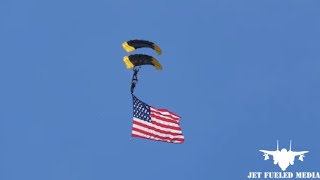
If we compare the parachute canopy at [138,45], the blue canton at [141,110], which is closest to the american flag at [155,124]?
the blue canton at [141,110]

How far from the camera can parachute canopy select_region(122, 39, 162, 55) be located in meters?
92.8

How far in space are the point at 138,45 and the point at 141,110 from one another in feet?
21.0

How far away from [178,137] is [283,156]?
33702mm

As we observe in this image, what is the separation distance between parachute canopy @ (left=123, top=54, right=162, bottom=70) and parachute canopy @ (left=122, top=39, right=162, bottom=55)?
2.69ft

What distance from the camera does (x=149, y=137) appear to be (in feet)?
306

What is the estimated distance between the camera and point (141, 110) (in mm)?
94750

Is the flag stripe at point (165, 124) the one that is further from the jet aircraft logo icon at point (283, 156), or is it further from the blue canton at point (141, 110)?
the jet aircraft logo icon at point (283, 156)

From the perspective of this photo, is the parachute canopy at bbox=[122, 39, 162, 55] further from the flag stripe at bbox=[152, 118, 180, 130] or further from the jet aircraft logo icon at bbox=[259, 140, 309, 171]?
the jet aircraft logo icon at bbox=[259, 140, 309, 171]

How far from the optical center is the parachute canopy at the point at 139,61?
92.1m

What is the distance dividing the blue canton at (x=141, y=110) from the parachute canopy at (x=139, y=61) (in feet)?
11.1

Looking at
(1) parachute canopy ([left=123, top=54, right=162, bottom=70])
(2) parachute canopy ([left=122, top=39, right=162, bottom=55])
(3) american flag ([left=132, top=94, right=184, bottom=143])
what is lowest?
(3) american flag ([left=132, top=94, right=184, bottom=143])

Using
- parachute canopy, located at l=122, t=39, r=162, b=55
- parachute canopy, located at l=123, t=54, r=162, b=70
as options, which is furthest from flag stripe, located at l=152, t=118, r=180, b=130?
parachute canopy, located at l=122, t=39, r=162, b=55

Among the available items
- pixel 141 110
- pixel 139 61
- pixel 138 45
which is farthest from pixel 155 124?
pixel 138 45

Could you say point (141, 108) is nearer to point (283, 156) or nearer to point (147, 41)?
point (147, 41)
